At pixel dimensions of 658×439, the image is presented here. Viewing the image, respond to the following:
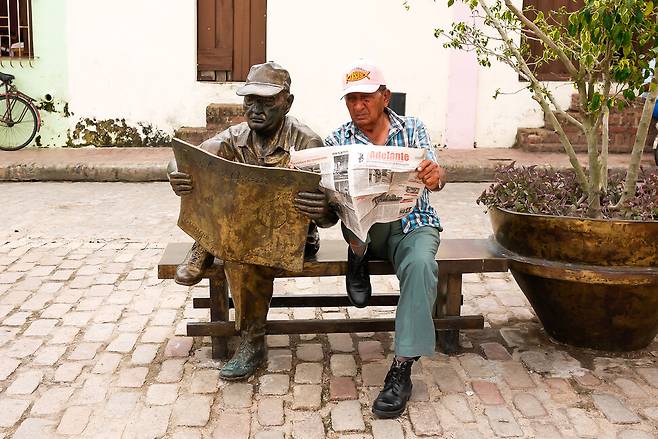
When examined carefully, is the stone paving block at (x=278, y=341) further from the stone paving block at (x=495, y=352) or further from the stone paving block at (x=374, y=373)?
the stone paving block at (x=495, y=352)

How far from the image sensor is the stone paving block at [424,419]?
3.17 metres

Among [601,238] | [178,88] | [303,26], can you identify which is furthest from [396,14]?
[601,238]

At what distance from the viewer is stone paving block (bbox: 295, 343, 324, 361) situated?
3.90 m

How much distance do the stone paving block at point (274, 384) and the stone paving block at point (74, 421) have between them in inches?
30.1

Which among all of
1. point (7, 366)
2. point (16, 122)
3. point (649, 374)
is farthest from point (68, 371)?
point (16, 122)

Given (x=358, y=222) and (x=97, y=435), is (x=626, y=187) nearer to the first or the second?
(x=358, y=222)

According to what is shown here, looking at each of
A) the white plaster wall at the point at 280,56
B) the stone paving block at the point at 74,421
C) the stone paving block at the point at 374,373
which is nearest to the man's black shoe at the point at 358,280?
the stone paving block at the point at 374,373

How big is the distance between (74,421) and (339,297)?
1.45m

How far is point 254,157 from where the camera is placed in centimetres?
360

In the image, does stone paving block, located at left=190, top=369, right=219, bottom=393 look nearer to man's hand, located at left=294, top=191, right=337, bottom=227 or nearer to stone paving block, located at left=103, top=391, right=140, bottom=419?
stone paving block, located at left=103, top=391, right=140, bottom=419

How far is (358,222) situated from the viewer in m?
3.26

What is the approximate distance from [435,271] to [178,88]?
8148mm

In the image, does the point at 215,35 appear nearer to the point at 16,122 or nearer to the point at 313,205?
the point at 16,122

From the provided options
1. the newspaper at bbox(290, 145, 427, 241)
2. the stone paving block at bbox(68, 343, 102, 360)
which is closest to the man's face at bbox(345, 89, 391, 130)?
the newspaper at bbox(290, 145, 427, 241)
